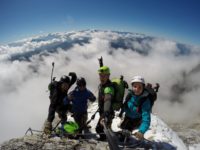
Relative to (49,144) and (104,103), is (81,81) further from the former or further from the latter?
(49,144)

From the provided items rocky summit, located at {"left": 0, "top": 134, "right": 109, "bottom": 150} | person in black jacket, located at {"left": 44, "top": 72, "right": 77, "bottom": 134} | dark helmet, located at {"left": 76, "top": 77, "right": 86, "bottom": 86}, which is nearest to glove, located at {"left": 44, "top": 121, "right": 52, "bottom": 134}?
person in black jacket, located at {"left": 44, "top": 72, "right": 77, "bottom": 134}

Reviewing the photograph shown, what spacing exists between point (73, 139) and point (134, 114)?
2566mm

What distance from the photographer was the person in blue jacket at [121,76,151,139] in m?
8.02

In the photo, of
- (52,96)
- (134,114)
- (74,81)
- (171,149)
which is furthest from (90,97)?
(171,149)

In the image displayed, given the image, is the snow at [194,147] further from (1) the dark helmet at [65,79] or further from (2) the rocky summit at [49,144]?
(1) the dark helmet at [65,79]

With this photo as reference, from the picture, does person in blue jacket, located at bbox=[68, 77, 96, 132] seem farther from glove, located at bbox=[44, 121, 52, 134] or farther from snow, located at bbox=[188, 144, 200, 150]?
snow, located at bbox=[188, 144, 200, 150]

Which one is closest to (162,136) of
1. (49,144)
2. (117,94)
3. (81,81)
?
(117,94)

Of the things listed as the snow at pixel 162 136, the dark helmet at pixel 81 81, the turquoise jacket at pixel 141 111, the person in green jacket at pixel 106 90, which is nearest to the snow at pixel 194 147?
the snow at pixel 162 136

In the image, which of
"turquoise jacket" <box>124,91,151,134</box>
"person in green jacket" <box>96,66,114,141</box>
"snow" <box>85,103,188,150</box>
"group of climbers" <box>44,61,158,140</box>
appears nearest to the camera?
"turquoise jacket" <box>124,91,151,134</box>

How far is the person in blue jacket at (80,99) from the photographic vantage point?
10.5 m

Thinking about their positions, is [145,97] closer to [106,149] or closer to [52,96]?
[106,149]

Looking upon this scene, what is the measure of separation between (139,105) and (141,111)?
30 cm

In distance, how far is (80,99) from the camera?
10891 mm

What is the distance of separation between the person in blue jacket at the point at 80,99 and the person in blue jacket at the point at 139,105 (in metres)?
2.22
